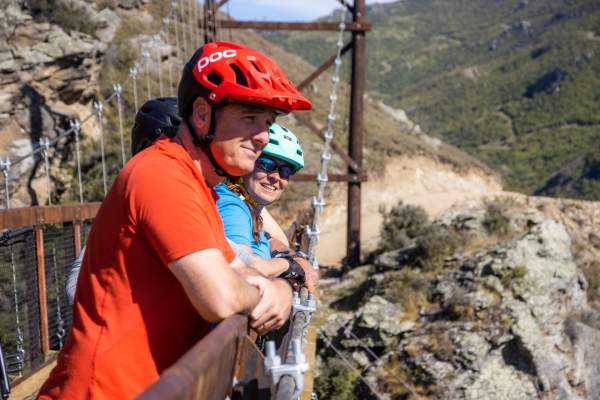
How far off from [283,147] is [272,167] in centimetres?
11

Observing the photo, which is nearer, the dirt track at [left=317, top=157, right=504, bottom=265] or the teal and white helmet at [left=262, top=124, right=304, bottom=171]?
the teal and white helmet at [left=262, top=124, right=304, bottom=171]

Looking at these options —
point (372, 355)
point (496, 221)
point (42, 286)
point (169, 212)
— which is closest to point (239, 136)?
point (169, 212)

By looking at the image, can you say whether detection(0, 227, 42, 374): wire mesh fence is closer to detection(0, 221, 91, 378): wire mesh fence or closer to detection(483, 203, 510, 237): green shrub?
detection(0, 221, 91, 378): wire mesh fence

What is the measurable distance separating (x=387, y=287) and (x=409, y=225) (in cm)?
334

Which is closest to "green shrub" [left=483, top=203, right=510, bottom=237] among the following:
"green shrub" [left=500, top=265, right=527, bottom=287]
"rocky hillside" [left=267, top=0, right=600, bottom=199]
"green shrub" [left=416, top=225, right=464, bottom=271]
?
"green shrub" [left=416, top=225, right=464, bottom=271]

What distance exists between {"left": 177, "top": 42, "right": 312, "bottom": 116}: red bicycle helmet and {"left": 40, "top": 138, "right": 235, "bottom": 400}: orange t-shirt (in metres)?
0.23

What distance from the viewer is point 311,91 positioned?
2703 centimetres

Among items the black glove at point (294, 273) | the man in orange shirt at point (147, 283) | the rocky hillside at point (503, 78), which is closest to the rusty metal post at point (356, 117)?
the black glove at point (294, 273)

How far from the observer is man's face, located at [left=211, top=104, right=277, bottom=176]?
4.92 ft

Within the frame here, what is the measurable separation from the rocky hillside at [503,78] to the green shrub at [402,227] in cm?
3021

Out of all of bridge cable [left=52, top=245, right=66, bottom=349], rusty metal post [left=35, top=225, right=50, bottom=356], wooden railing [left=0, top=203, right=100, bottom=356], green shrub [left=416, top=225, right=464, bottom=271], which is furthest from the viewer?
green shrub [left=416, top=225, right=464, bottom=271]

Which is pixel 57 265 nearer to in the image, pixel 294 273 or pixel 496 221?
pixel 294 273

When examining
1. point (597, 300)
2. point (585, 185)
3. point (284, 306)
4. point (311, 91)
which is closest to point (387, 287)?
point (597, 300)

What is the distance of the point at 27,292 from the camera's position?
12.6ft
